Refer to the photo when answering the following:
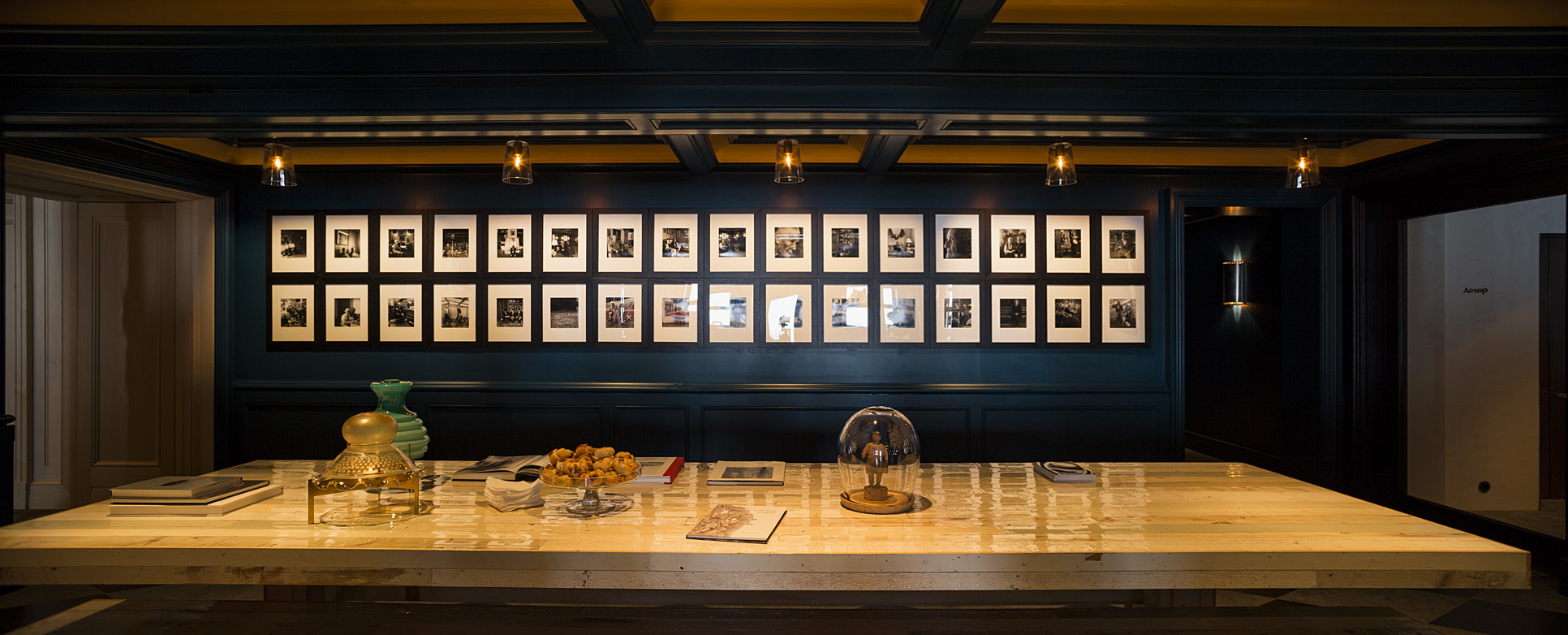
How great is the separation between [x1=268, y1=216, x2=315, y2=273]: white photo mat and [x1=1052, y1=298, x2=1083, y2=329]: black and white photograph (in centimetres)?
495

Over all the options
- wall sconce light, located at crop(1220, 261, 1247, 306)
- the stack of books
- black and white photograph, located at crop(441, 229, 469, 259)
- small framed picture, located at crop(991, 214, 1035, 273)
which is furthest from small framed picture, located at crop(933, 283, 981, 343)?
the stack of books

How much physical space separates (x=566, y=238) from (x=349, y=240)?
4.79ft

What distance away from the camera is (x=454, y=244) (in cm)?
453

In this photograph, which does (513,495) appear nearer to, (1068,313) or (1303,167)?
(1303,167)

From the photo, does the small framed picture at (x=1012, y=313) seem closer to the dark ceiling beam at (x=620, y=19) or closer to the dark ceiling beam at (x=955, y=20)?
the dark ceiling beam at (x=955, y=20)

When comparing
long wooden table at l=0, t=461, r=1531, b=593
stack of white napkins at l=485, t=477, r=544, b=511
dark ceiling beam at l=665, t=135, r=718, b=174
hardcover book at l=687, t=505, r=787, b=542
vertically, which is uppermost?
dark ceiling beam at l=665, t=135, r=718, b=174

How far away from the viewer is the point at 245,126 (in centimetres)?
275

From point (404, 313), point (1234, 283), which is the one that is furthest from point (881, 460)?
point (1234, 283)

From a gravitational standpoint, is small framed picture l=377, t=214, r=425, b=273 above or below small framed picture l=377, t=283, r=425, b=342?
above

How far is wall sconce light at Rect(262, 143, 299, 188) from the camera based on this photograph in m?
3.24

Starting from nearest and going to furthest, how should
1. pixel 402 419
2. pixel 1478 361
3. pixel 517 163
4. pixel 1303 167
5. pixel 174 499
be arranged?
pixel 174 499 → pixel 402 419 → pixel 517 163 → pixel 1303 167 → pixel 1478 361

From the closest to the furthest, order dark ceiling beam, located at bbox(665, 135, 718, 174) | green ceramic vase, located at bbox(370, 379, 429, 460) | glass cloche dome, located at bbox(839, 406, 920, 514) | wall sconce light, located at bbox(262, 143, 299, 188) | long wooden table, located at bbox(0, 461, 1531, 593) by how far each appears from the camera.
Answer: long wooden table, located at bbox(0, 461, 1531, 593)
glass cloche dome, located at bbox(839, 406, 920, 514)
green ceramic vase, located at bbox(370, 379, 429, 460)
wall sconce light, located at bbox(262, 143, 299, 188)
dark ceiling beam, located at bbox(665, 135, 718, 174)

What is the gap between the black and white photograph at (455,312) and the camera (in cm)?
454

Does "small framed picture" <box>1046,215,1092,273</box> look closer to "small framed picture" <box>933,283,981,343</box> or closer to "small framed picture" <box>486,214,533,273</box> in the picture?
"small framed picture" <box>933,283,981,343</box>
